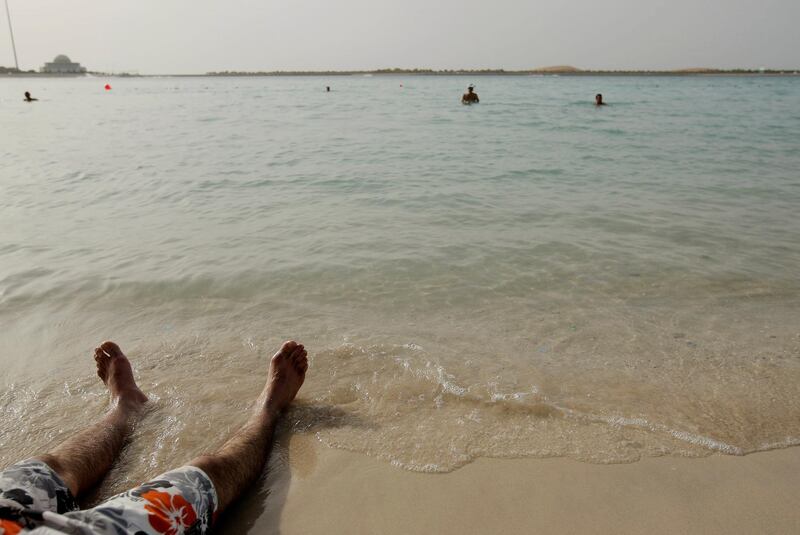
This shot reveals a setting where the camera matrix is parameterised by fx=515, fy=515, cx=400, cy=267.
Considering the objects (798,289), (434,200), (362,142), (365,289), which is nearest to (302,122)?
(362,142)

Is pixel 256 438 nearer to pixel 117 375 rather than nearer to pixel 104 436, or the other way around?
pixel 104 436

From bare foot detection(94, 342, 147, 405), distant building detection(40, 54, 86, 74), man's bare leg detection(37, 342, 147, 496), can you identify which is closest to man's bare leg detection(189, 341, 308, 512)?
man's bare leg detection(37, 342, 147, 496)

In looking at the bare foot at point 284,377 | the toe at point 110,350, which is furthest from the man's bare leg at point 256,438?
the toe at point 110,350

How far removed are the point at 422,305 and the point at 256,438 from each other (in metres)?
1.89

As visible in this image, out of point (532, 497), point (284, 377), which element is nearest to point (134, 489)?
point (284, 377)

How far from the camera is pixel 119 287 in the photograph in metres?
4.27

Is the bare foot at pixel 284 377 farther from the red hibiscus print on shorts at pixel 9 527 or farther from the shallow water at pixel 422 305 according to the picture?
the red hibiscus print on shorts at pixel 9 527

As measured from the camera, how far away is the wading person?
4.71 ft

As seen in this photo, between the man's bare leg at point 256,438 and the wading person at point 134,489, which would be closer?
the wading person at point 134,489

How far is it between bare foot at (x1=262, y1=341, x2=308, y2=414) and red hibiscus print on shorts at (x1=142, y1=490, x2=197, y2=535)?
0.88 metres

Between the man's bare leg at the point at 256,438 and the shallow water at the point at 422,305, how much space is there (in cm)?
14

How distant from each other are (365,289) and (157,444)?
212cm

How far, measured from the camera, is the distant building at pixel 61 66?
128 meters

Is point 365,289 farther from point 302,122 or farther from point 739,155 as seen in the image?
point 302,122
